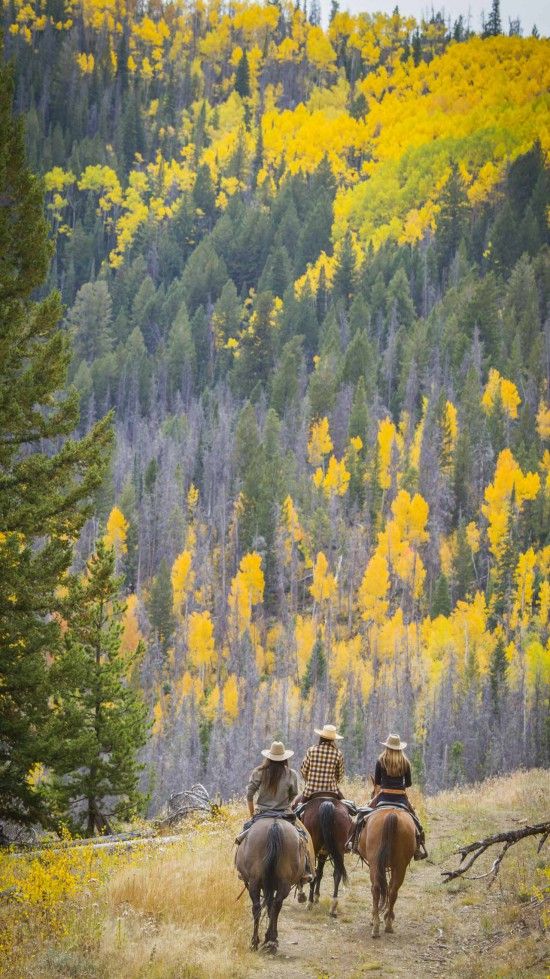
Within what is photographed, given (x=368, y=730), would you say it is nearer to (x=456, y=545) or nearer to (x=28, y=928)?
(x=456, y=545)

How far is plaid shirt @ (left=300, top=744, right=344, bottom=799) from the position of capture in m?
14.0

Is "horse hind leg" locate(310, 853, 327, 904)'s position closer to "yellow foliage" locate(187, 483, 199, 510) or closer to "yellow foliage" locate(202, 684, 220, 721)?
"yellow foliage" locate(202, 684, 220, 721)

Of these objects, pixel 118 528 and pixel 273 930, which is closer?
pixel 273 930

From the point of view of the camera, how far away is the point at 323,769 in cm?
1395

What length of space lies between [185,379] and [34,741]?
503 ft

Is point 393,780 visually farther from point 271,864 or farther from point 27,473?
point 27,473

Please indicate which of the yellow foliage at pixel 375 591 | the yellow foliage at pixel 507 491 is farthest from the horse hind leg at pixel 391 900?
the yellow foliage at pixel 507 491

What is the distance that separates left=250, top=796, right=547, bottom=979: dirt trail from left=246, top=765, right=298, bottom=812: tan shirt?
63.7 inches

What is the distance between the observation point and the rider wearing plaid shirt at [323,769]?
45.8 ft

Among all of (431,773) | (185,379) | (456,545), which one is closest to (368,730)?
(431,773)

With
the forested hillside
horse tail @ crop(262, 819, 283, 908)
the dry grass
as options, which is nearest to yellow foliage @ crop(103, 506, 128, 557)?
the forested hillside

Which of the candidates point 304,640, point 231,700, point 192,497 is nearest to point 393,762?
point 231,700

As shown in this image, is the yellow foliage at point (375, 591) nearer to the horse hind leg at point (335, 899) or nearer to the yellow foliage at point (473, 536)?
the yellow foliage at point (473, 536)

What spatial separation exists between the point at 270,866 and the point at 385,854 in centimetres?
172
